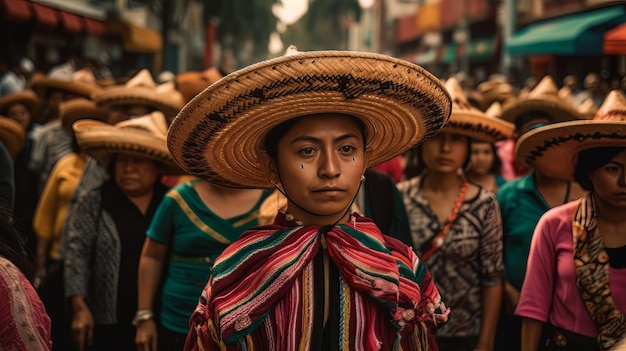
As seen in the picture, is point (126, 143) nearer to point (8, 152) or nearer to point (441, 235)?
point (8, 152)

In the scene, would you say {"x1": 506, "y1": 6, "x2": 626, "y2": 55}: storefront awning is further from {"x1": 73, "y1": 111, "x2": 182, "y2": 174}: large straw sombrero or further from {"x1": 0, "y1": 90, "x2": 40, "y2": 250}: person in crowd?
{"x1": 73, "y1": 111, "x2": 182, "y2": 174}: large straw sombrero

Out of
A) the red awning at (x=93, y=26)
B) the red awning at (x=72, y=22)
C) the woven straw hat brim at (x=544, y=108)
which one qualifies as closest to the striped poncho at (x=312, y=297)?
the woven straw hat brim at (x=544, y=108)

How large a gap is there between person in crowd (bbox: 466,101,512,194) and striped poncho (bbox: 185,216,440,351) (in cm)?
407

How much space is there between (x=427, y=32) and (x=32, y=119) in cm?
4783

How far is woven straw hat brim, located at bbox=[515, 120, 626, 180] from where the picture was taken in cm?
408

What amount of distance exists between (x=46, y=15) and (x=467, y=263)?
23470 mm

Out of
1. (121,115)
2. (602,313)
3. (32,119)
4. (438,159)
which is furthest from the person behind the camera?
(32,119)

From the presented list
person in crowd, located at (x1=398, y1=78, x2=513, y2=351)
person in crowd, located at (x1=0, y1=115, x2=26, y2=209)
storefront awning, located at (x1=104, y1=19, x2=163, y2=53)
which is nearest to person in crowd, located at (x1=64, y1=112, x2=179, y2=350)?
person in crowd, located at (x1=0, y1=115, x2=26, y2=209)

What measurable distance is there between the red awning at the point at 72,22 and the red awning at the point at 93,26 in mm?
388

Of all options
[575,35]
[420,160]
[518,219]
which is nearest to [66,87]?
[420,160]

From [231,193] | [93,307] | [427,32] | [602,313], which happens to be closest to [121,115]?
[93,307]

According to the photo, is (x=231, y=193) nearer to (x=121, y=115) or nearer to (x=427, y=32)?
(x=121, y=115)

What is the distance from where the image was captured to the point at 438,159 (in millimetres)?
5508

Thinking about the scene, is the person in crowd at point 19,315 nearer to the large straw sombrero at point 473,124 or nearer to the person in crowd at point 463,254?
the person in crowd at point 463,254
